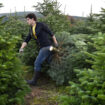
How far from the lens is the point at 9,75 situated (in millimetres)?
3203

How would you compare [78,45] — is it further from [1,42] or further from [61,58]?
[1,42]

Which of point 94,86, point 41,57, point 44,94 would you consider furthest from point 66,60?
point 94,86

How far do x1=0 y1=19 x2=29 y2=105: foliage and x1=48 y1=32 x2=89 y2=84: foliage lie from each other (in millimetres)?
1723

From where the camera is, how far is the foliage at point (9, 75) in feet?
10.5

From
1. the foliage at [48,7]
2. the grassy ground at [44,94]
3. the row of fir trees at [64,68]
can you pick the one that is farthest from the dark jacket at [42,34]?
the foliage at [48,7]

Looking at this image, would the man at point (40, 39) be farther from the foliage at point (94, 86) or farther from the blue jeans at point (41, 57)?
the foliage at point (94, 86)

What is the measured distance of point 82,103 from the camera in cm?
248

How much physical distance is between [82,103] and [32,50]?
3.52m

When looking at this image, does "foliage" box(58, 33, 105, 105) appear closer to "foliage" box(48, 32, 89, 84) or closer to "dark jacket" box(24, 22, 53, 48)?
"foliage" box(48, 32, 89, 84)

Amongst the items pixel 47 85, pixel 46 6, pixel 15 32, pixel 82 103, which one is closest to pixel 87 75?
pixel 82 103

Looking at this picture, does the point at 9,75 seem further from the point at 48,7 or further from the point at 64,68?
the point at 48,7

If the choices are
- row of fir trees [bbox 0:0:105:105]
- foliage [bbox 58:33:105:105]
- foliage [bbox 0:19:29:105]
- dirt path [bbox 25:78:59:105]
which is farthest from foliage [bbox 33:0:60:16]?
foliage [bbox 58:33:105:105]

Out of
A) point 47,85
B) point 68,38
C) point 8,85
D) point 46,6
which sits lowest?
point 47,85

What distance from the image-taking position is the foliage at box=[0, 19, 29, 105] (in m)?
3.19
